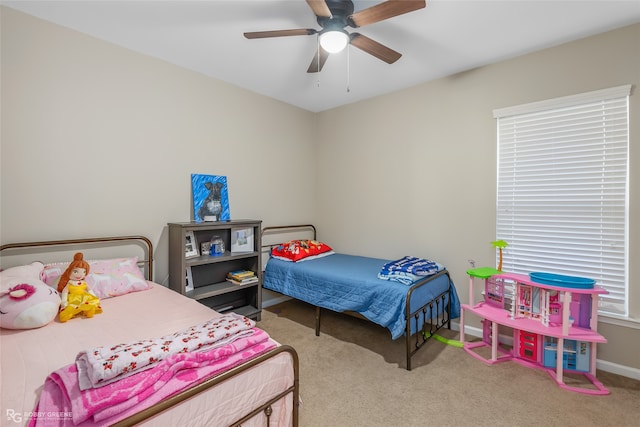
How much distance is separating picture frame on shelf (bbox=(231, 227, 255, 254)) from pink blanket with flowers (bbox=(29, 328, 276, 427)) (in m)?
1.95

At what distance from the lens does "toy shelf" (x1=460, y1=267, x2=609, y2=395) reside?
2.13 m

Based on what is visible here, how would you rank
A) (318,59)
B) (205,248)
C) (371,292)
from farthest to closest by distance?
(205,248) < (371,292) < (318,59)

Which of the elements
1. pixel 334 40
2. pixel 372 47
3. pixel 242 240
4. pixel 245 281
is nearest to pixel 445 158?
pixel 372 47

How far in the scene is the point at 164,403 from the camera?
0.94 metres

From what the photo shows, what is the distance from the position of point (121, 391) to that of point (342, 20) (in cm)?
224

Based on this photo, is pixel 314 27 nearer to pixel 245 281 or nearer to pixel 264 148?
pixel 264 148

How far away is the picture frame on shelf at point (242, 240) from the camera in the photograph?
3113 millimetres

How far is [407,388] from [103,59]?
362 cm

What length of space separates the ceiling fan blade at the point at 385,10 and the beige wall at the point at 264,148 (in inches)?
65.6

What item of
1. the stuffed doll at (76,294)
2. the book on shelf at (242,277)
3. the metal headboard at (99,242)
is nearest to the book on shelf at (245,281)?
the book on shelf at (242,277)

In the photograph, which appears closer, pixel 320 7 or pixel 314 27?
pixel 320 7

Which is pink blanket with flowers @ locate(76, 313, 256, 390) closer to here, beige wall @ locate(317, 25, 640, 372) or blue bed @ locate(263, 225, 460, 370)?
blue bed @ locate(263, 225, 460, 370)

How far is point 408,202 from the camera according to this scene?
3400 millimetres
